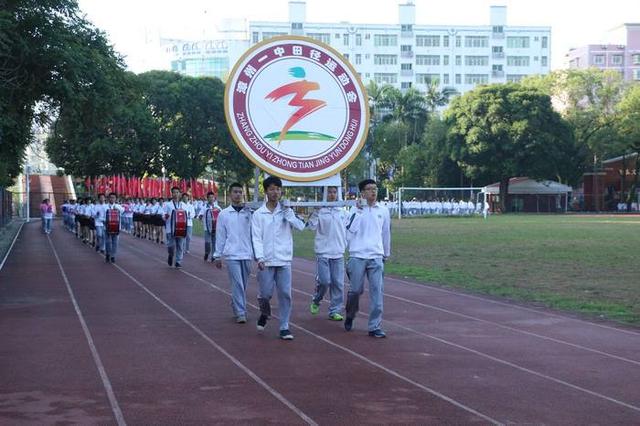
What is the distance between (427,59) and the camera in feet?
351

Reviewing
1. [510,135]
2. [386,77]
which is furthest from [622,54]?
[510,135]

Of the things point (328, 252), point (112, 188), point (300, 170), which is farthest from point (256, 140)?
point (112, 188)

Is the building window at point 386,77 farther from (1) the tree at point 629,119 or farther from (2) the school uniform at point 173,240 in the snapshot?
(2) the school uniform at point 173,240

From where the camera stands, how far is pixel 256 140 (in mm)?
9227

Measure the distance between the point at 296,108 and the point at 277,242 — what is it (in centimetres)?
157

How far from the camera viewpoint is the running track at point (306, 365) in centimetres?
665

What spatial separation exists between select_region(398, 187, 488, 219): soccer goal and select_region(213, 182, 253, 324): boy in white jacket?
56.6 m

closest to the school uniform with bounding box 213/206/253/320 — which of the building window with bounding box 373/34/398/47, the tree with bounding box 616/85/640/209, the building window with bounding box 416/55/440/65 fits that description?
the tree with bounding box 616/85/640/209

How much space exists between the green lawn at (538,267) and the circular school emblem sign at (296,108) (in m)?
5.14

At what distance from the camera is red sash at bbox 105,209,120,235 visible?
73.9ft

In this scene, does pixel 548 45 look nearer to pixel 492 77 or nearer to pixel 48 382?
pixel 492 77

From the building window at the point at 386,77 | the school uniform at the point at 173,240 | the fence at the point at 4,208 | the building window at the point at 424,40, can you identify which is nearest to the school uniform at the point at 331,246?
the school uniform at the point at 173,240

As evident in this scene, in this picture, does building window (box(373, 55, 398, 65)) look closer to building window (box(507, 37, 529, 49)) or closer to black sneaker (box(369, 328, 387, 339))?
building window (box(507, 37, 529, 49))

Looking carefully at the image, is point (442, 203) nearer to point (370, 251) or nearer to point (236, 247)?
point (236, 247)
